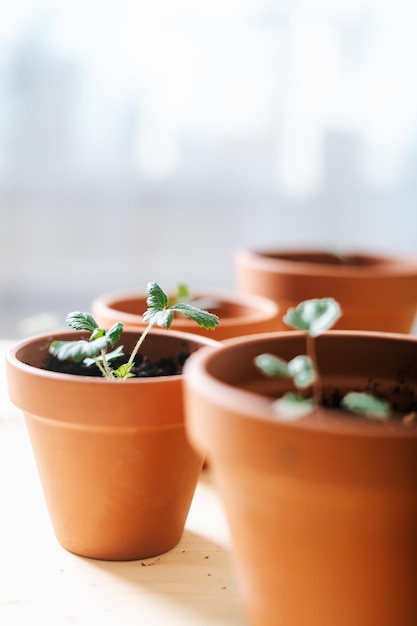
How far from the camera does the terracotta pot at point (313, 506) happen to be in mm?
573

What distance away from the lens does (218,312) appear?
1.27 m

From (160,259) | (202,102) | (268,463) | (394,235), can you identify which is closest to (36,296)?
(160,259)

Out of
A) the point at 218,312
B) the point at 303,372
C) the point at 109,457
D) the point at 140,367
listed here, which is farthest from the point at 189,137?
the point at 303,372

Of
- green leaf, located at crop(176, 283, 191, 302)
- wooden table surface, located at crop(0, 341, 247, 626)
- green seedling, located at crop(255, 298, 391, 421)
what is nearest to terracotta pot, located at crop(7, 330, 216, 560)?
wooden table surface, located at crop(0, 341, 247, 626)

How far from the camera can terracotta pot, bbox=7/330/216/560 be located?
0.79 m

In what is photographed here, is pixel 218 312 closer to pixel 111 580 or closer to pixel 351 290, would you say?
pixel 351 290

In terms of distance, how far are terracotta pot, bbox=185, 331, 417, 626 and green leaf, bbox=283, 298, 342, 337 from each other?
0.08 metres

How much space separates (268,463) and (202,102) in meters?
1.96

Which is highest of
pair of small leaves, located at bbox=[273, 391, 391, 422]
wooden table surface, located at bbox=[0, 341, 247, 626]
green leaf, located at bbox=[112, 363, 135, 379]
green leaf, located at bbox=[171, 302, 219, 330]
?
green leaf, located at bbox=[171, 302, 219, 330]

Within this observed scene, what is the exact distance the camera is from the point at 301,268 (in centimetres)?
128

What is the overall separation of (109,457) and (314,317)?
256 mm

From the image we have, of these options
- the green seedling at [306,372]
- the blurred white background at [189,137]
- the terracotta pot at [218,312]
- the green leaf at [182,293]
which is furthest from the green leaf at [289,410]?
the blurred white background at [189,137]

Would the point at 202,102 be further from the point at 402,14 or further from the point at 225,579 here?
the point at 225,579

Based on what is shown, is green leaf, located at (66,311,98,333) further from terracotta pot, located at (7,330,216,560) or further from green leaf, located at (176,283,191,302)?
green leaf, located at (176,283,191,302)
